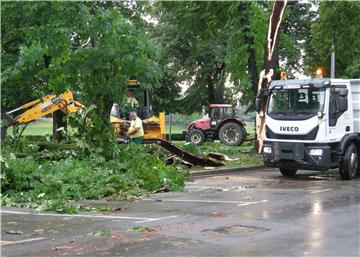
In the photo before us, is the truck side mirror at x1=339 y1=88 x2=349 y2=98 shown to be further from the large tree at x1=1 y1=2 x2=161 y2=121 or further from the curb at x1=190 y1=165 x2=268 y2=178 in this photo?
the large tree at x1=1 y1=2 x2=161 y2=121

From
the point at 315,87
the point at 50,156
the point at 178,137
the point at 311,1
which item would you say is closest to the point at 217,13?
the point at 311,1

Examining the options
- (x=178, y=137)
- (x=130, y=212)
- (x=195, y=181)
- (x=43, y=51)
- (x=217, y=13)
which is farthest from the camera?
(x=178, y=137)

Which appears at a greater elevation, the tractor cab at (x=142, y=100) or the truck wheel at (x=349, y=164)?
the tractor cab at (x=142, y=100)

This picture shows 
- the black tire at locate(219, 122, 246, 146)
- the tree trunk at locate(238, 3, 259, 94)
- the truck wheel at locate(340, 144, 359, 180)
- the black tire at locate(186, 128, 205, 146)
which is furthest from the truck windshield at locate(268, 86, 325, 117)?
the black tire at locate(186, 128, 205, 146)

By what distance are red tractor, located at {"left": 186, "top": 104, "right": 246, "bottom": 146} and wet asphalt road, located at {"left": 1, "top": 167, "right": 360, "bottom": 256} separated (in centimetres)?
1917

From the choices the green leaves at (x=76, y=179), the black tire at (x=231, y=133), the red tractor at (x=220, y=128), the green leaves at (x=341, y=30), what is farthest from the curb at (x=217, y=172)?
the red tractor at (x=220, y=128)

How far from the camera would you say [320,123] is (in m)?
15.9

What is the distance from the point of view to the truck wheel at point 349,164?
645 inches

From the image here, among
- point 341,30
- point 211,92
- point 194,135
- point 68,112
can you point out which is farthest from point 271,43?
point 211,92

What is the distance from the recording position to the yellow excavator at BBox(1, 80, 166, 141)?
21153 mm

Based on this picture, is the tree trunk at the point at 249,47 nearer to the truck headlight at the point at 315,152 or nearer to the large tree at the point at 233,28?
the large tree at the point at 233,28

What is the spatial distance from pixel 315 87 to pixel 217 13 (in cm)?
945

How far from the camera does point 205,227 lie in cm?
935

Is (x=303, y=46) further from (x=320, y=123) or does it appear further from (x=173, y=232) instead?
(x=173, y=232)
